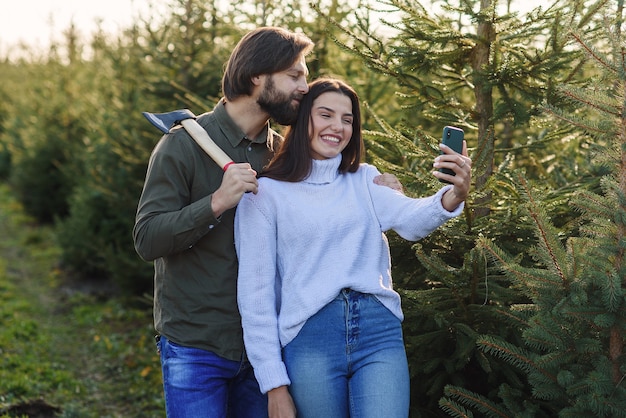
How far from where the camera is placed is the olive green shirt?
281 centimetres

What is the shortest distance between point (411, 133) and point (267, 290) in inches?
57.1

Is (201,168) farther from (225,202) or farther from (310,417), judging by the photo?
(310,417)

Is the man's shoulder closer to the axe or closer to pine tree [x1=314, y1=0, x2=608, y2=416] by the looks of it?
the axe

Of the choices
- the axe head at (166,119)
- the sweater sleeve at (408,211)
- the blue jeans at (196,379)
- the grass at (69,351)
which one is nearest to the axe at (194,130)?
the axe head at (166,119)

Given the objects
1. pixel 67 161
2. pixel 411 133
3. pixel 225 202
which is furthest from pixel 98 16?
pixel 225 202

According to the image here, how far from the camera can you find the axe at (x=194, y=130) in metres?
2.82

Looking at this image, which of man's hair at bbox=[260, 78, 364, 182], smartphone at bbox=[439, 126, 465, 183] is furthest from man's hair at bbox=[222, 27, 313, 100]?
smartphone at bbox=[439, 126, 465, 183]

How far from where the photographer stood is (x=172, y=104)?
7387mm

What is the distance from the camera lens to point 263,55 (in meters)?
2.91

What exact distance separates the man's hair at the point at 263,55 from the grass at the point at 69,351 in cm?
318

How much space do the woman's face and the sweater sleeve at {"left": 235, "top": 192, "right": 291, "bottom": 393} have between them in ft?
1.12

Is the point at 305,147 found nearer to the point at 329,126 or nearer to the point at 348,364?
the point at 329,126

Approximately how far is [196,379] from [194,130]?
3.21ft

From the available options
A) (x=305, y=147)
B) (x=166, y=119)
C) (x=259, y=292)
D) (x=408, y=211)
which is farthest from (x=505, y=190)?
(x=166, y=119)
